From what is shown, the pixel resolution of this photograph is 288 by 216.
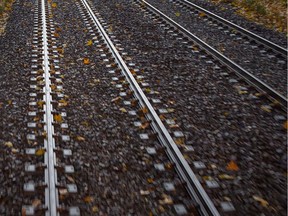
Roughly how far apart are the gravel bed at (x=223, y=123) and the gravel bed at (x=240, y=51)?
661 millimetres

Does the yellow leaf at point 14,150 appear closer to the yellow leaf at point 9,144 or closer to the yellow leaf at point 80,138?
the yellow leaf at point 9,144

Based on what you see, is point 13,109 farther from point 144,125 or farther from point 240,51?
point 240,51

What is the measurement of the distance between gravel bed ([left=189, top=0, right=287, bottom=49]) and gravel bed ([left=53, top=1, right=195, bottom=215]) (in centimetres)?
492

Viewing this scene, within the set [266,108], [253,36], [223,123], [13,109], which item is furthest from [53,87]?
[253,36]

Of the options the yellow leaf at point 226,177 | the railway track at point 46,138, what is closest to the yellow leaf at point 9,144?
the railway track at point 46,138

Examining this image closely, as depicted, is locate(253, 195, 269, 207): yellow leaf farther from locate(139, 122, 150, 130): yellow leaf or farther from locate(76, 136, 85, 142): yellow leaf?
locate(76, 136, 85, 142): yellow leaf

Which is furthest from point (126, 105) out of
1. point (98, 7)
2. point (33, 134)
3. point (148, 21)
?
point (98, 7)

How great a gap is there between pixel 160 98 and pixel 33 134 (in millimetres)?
2444

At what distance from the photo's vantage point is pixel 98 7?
495 inches

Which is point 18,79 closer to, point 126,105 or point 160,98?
point 126,105

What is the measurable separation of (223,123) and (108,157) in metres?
2.09

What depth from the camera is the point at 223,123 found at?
18.1ft

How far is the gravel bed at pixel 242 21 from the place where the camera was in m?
9.25

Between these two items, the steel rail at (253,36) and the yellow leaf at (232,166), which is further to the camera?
the steel rail at (253,36)
